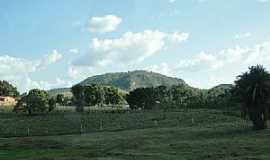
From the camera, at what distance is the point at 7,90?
185 metres

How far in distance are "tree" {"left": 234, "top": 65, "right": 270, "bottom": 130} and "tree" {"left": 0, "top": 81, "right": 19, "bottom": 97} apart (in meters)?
137

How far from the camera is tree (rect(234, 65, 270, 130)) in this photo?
5847 centimetres

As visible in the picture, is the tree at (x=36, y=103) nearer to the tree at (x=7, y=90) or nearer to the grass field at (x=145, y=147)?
the grass field at (x=145, y=147)

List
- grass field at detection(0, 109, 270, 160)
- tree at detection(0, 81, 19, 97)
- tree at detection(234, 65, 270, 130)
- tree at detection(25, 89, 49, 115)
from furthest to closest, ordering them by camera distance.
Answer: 1. tree at detection(0, 81, 19, 97)
2. tree at detection(25, 89, 49, 115)
3. tree at detection(234, 65, 270, 130)
4. grass field at detection(0, 109, 270, 160)

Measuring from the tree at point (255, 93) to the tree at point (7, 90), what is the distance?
13716 centimetres

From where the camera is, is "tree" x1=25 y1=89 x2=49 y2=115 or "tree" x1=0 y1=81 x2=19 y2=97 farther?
"tree" x1=0 y1=81 x2=19 y2=97

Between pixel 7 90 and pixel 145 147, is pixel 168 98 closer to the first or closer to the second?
pixel 7 90

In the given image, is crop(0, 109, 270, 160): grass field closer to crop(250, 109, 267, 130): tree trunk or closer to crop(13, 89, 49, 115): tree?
crop(250, 109, 267, 130): tree trunk

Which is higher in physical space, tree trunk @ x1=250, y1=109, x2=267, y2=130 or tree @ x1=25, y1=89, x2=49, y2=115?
tree @ x1=25, y1=89, x2=49, y2=115

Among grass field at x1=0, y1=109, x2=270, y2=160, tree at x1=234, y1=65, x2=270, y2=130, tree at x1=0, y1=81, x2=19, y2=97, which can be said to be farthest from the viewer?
tree at x1=0, y1=81, x2=19, y2=97

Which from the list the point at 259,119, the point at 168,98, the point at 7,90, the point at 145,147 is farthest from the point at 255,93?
the point at 7,90

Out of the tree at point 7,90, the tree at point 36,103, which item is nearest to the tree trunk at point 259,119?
the tree at point 36,103

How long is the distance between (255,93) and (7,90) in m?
142

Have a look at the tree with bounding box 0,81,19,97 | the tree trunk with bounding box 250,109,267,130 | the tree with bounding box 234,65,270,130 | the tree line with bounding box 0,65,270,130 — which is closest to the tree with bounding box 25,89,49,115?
the tree line with bounding box 0,65,270,130
